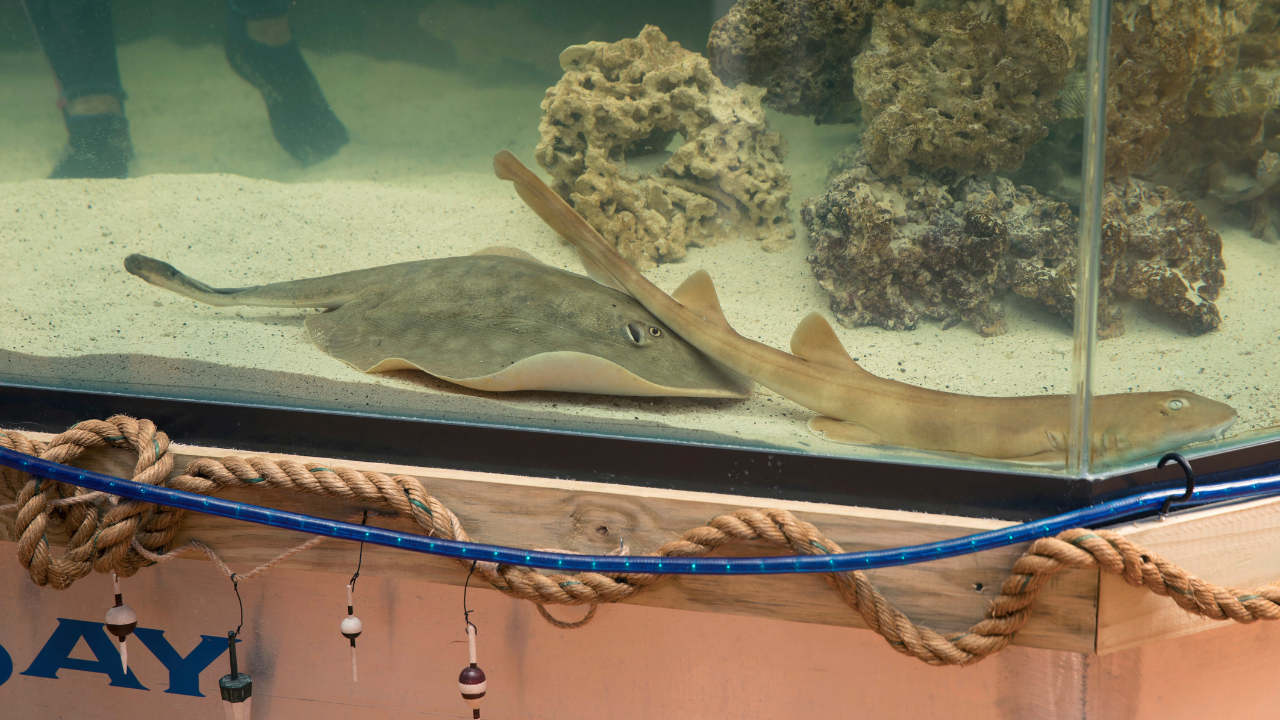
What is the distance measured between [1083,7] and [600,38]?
114cm

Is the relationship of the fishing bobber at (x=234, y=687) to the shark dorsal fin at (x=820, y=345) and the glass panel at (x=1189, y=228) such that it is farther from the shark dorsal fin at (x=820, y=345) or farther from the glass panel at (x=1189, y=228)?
the glass panel at (x=1189, y=228)

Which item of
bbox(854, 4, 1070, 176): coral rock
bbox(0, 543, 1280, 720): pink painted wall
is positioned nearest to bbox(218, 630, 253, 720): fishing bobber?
bbox(0, 543, 1280, 720): pink painted wall

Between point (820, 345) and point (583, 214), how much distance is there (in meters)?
0.79

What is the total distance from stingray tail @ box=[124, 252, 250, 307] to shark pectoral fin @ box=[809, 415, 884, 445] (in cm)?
167

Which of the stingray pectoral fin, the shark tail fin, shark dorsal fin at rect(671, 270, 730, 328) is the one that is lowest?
the stingray pectoral fin

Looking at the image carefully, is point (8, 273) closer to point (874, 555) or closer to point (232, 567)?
point (232, 567)

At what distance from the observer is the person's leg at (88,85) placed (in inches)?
87.8

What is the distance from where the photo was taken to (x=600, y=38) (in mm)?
1764

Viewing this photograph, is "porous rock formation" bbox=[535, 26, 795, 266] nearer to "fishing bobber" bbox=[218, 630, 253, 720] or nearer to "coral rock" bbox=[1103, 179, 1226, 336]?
"coral rock" bbox=[1103, 179, 1226, 336]

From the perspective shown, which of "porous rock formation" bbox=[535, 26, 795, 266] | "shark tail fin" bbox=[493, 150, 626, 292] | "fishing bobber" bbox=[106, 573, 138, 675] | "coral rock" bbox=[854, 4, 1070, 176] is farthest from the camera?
"shark tail fin" bbox=[493, 150, 626, 292]

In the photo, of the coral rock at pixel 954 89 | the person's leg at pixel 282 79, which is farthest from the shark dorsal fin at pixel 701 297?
the person's leg at pixel 282 79

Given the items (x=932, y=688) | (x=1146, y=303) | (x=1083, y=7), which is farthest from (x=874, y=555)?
(x=1083, y=7)

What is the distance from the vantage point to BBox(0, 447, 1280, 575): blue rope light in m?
0.98

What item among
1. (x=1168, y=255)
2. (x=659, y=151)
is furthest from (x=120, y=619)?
(x=1168, y=255)
